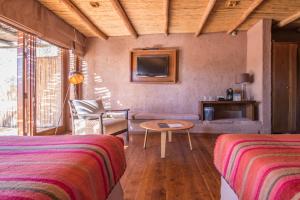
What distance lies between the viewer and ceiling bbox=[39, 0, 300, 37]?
3.50 metres

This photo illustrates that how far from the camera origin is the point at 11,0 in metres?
2.88

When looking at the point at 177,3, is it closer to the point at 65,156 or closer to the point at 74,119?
the point at 74,119

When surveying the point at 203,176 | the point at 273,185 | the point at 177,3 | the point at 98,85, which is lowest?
the point at 203,176

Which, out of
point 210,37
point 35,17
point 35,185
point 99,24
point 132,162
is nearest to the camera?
point 35,185

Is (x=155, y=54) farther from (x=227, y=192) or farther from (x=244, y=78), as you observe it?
(x=227, y=192)

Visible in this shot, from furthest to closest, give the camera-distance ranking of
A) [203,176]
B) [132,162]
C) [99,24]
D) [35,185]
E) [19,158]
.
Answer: [99,24] → [132,162] → [203,176] → [19,158] → [35,185]

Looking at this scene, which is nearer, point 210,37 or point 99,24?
point 99,24

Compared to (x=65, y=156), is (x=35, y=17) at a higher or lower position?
higher

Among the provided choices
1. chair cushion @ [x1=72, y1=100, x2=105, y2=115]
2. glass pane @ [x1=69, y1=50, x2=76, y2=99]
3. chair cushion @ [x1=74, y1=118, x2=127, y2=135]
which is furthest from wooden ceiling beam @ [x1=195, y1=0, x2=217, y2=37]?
glass pane @ [x1=69, y1=50, x2=76, y2=99]

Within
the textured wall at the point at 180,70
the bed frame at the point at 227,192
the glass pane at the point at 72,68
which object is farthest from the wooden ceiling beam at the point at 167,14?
the bed frame at the point at 227,192

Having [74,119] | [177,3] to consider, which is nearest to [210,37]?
[177,3]

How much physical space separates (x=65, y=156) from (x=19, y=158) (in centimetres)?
22

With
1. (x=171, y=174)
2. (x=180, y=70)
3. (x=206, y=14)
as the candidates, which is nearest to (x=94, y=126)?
(x=171, y=174)

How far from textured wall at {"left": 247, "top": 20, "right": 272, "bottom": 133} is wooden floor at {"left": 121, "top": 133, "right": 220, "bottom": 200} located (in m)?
1.61
